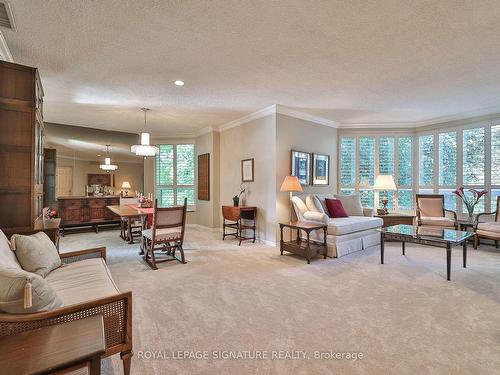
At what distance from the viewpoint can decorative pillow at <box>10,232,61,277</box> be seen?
1.93 meters

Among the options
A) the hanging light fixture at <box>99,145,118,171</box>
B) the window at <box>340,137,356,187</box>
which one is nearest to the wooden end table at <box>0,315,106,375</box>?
the window at <box>340,137,356,187</box>

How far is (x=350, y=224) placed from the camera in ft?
14.2

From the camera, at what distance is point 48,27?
237 centimetres

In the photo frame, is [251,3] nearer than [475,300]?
Yes

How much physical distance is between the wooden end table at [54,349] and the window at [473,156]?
6614 millimetres

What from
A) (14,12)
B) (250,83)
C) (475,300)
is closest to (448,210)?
(475,300)

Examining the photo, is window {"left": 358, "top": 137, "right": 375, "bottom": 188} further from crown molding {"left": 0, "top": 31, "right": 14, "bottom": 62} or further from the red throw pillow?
crown molding {"left": 0, "top": 31, "right": 14, "bottom": 62}

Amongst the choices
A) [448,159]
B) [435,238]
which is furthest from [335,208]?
[448,159]

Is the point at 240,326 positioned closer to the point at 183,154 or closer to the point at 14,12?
the point at 14,12

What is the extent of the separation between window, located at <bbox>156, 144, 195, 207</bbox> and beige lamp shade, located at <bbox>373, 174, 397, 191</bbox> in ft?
15.3

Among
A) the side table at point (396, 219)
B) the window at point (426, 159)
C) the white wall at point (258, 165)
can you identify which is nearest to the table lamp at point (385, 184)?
the side table at point (396, 219)

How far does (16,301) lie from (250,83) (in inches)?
133

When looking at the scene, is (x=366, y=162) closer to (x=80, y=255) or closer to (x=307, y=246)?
(x=307, y=246)

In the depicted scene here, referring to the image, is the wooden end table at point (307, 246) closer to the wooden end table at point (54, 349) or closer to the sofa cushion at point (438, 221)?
the sofa cushion at point (438, 221)
